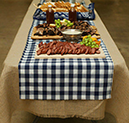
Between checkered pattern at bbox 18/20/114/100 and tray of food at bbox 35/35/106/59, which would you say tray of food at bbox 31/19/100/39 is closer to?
tray of food at bbox 35/35/106/59

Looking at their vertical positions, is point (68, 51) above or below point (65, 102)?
above

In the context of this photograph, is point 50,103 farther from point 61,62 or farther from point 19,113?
point 19,113

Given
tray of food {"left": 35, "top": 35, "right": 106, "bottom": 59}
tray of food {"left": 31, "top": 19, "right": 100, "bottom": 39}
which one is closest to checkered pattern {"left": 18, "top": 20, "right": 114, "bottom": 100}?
tray of food {"left": 35, "top": 35, "right": 106, "bottom": 59}

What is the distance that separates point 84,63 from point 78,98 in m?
0.26

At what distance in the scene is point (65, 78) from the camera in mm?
1674

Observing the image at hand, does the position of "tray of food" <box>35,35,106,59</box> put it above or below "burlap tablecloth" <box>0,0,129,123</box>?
above

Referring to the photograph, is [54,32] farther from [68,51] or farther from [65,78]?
[65,78]

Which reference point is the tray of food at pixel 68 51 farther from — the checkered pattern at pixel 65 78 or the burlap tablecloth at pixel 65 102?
the burlap tablecloth at pixel 65 102

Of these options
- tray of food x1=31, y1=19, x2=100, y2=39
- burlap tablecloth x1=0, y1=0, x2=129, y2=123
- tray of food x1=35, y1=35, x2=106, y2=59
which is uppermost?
tray of food x1=35, y1=35, x2=106, y2=59

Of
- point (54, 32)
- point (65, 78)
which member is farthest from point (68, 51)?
point (54, 32)

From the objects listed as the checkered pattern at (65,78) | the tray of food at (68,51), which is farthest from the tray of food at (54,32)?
the checkered pattern at (65,78)

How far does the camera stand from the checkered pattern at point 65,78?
1648 millimetres

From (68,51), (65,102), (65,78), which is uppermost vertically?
(68,51)

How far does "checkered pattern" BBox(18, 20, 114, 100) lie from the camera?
5.41 feet
